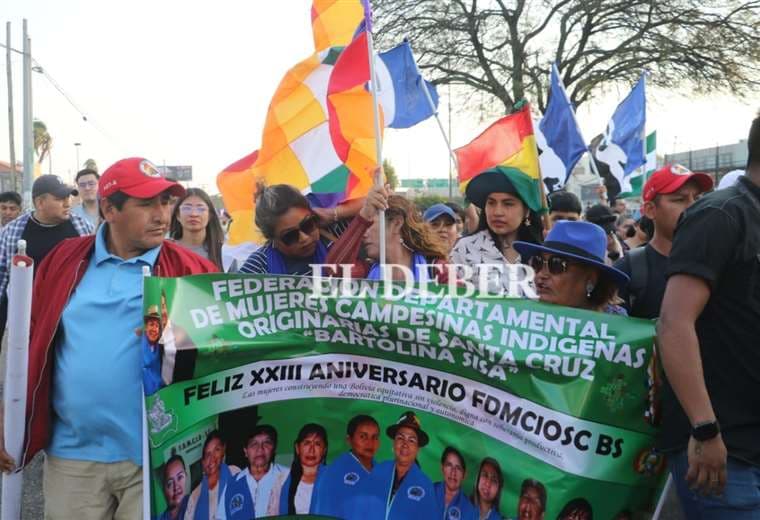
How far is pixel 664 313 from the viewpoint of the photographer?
2178 mm

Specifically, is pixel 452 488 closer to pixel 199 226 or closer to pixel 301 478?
pixel 301 478

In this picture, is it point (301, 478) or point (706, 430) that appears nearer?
point (706, 430)

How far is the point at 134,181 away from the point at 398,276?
66.3 inches

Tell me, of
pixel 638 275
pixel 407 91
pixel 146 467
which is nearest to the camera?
pixel 146 467

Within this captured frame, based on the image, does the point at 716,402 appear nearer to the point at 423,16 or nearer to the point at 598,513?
the point at 598,513

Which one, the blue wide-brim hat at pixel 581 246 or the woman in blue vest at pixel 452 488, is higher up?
the blue wide-brim hat at pixel 581 246

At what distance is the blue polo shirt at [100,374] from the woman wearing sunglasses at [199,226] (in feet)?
8.59

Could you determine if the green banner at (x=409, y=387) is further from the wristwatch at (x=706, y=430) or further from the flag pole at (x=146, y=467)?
the wristwatch at (x=706, y=430)

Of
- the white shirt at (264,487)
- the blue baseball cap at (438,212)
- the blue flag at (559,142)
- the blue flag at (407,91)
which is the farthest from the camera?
the blue flag at (559,142)

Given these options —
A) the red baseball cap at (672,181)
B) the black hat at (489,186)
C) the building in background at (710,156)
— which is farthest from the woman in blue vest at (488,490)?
the building in background at (710,156)

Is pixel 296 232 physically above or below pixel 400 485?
above

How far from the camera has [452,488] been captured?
2719 millimetres

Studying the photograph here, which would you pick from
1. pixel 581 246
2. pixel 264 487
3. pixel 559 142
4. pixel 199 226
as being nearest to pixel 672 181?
pixel 581 246

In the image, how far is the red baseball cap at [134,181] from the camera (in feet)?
9.18
